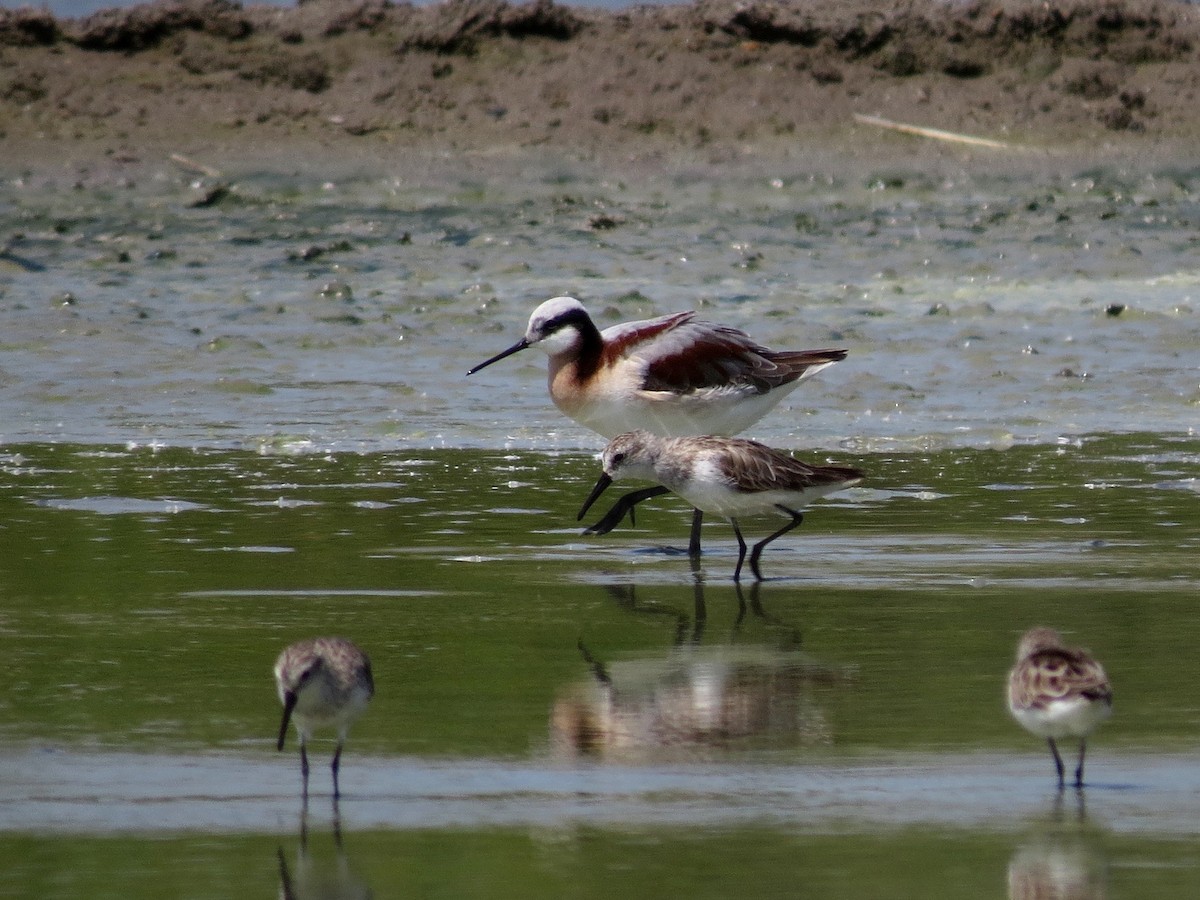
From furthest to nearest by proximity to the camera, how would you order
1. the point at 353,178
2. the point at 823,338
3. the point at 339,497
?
the point at 353,178 → the point at 823,338 → the point at 339,497

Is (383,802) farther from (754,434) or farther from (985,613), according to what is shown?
(754,434)

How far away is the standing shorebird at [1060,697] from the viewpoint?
5770mm

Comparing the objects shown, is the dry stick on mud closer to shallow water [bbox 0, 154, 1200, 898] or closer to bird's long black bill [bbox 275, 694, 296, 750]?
shallow water [bbox 0, 154, 1200, 898]

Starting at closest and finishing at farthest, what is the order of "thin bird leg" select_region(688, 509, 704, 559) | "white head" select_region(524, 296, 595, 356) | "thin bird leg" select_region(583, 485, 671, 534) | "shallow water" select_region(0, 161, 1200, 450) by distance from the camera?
"thin bird leg" select_region(688, 509, 704, 559) → "thin bird leg" select_region(583, 485, 671, 534) → "white head" select_region(524, 296, 595, 356) → "shallow water" select_region(0, 161, 1200, 450)

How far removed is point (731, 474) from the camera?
9227 mm

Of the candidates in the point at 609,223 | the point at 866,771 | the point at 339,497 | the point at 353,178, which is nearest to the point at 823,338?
the point at 609,223

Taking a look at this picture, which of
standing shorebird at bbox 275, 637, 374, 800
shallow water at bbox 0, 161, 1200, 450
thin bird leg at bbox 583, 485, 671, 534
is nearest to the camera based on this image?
standing shorebird at bbox 275, 637, 374, 800

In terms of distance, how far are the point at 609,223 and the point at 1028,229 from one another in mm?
3769

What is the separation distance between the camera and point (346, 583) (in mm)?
8664

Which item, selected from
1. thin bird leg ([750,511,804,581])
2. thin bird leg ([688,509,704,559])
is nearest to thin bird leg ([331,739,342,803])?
thin bird leg ([750,511,804,581])

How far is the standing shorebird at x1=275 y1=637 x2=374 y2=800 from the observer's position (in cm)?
588

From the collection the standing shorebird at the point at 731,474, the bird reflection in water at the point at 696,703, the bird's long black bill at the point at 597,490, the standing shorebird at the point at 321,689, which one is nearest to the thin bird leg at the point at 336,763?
the standing shorebird at the point at 321,689

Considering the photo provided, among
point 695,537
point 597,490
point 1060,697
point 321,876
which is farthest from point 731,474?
point 321,876

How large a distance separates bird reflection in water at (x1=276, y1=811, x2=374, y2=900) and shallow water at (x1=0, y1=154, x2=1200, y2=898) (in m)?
0.02
